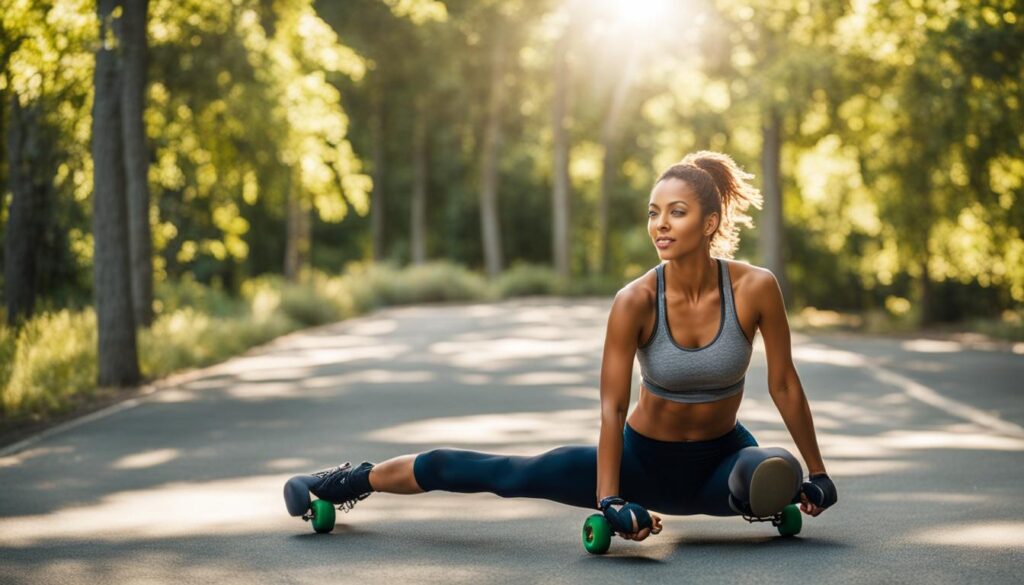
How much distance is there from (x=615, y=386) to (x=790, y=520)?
128cm

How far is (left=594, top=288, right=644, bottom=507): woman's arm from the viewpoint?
6406mm

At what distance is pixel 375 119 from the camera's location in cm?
6022

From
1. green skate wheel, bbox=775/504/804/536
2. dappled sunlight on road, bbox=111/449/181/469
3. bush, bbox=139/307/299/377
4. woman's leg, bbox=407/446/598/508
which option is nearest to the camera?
woman's leg, bbox=407/446/598/508

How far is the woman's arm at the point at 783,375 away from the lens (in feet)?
21.5

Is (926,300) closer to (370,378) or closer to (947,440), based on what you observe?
(370,378)

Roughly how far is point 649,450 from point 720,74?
1265 inches

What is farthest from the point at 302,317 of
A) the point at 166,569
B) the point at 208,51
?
the point at 166,569

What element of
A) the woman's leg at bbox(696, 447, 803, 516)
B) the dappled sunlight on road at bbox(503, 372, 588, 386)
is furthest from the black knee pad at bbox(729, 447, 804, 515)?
the dappled sunlight on road at bbox(503, 372, 588, 386)

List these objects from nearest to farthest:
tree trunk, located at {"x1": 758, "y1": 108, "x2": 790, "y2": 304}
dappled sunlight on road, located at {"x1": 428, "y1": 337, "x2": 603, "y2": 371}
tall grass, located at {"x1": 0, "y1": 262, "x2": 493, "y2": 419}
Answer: tall grass, located at {"x1": 0, "y1": 262, "x2": 493, "y2": 419}
dappled sunlight on road, located at {"x1": 428, "y1": 337, "x2": 603, "y2": 371}
tree trunk, located at {"x1": 758, "y1": 108, "x2": 790, "y2": 304}

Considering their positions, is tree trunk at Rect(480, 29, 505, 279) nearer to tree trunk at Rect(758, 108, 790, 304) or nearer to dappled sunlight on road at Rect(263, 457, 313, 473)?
tree trunk at Rect(758, 108, 790, 304)

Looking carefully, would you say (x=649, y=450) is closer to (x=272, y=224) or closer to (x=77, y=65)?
(x=77, y=65)

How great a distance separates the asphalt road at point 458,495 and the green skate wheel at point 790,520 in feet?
0.30

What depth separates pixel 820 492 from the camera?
254 inches

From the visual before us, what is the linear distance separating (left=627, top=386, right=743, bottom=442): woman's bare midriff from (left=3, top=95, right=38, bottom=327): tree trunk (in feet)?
50.1
